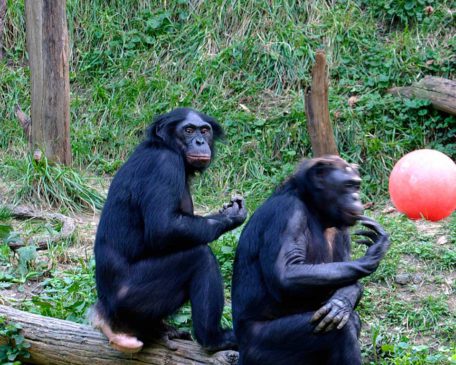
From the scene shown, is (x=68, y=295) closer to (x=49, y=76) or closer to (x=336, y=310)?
(x=336, y=310)

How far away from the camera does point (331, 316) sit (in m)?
4.84

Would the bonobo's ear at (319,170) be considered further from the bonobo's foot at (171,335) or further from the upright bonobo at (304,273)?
the bonobo's foot at (171,335)

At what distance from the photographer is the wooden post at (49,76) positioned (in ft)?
28.8

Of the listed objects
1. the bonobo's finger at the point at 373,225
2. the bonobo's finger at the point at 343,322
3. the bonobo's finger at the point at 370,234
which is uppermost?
the bonobo's finger at the point at 373,225

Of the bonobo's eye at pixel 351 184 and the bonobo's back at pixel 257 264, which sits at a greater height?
the bonobo's eye at pixel 351 184

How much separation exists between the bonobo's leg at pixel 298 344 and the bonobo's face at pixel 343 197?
2.01 feet

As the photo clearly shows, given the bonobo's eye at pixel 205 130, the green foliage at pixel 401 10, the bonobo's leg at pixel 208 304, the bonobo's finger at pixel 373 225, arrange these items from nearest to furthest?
1. the bonobo's finger at pixel 373 225
2. the bonobo's leg at pixel 208 304
3. the bonobo's eye at pixel 205 130
4. the green foliage at pixel 401 10

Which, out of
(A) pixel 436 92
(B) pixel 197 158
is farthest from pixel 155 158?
(A) pixel 436 92

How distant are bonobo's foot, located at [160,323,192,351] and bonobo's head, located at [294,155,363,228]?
128 centimetres

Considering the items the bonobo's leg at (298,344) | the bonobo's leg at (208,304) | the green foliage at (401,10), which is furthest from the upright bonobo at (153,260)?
the green foliage at (401,10)

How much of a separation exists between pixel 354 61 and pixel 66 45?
11.8ft

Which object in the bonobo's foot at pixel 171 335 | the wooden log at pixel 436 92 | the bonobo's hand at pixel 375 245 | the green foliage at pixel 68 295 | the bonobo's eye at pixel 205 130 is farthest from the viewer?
the wooden log at pixel 436 92

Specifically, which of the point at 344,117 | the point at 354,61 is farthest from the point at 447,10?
the point at 344,117

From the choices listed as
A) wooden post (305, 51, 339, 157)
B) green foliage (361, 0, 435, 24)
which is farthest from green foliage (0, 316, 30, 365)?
green foliage (361, 0, 435, 24)
